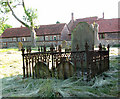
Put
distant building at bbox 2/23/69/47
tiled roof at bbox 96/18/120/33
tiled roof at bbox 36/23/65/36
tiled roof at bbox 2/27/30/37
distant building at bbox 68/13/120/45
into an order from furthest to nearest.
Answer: tiled roof at bbox 2/27/30/37, tiled roof at bbox 36/23/65/36, distant building at bbox 2/23/69/47, tiled roof at bbox 96/18/120/33, distant building at bbox 68/13/120/45

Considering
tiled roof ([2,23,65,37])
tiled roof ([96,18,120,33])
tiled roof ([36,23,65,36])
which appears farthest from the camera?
tiled roof ([2,23,65,37])

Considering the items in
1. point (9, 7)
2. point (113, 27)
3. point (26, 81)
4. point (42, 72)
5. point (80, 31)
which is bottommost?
point (26, 81)

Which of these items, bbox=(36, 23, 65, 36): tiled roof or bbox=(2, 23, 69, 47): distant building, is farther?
bbox=(36, 23, 65, 36): tiled roof

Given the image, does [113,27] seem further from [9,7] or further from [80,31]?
[80,31]

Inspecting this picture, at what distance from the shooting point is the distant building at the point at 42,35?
3500 cm

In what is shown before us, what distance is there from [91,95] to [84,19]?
40.9m

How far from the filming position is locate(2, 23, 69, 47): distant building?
115 feet

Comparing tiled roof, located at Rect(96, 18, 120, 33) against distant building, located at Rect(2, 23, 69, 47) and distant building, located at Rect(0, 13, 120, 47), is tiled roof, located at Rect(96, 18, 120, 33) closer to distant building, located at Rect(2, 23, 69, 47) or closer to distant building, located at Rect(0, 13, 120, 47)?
distant building, located at Rect(0, 13, 120, 47)

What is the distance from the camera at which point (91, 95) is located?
132 inches

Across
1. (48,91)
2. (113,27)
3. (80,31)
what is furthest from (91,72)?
(113,27)

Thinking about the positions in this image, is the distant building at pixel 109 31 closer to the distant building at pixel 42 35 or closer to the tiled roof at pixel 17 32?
the distant building at pixel 42 35

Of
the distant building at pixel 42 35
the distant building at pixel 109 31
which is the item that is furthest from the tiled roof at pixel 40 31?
the distant building at pixel 109 31

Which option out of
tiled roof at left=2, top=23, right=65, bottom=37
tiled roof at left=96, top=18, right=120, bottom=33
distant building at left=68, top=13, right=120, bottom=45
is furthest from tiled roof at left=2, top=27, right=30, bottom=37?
tiled roof at left=96, top=18, right=120, bottom=33

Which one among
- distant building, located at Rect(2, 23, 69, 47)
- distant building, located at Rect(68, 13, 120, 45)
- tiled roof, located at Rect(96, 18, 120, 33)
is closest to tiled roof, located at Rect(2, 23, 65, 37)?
distant building, located at Rect(2, 23, 69, 47)
